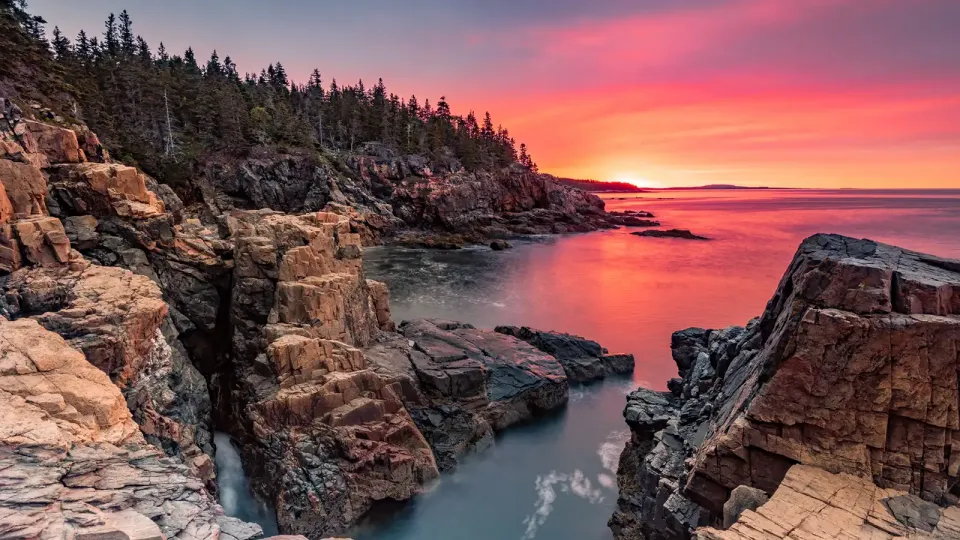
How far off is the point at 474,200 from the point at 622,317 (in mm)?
41789

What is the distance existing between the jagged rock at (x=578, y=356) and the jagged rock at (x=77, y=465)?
1924 cm

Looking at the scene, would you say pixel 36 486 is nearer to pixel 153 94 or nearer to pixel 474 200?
pixel 153 94

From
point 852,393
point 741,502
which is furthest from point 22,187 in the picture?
point 852,393

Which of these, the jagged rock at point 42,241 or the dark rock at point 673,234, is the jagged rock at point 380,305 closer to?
the jagged rock at point 42,241

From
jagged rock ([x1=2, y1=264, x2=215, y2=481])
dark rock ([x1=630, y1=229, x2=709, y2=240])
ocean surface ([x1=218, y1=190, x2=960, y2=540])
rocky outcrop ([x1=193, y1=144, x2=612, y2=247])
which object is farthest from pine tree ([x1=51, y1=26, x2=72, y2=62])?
dark rock ([x1=630, y1=229, x2=709, y2=240])

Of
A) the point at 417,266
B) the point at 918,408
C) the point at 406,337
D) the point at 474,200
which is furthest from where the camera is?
Result: the point at 474,200

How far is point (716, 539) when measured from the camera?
21.5 feet

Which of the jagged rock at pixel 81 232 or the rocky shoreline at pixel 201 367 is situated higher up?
the jagged rock at pixel 81 232

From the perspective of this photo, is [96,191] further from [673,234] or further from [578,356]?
[673,234]

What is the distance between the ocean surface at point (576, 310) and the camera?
577 inches

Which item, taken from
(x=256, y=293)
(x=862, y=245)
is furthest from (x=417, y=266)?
(x=862, y=245)

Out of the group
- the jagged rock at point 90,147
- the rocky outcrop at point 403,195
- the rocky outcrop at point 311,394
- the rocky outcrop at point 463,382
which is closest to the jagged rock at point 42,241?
the rocky outcrop at point 311,394

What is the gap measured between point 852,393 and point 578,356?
669 inches

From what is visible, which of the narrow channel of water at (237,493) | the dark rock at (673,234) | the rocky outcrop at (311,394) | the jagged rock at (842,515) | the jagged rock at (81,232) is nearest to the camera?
the jagged rock at (842,515)
